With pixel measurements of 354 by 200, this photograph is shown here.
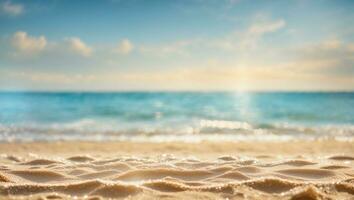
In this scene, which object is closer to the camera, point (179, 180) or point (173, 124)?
point (179, 180)

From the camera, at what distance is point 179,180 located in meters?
3.41

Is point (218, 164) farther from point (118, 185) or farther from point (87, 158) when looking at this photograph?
point (87, 158)

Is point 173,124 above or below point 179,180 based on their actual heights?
below

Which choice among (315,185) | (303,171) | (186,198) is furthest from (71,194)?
(303,171)

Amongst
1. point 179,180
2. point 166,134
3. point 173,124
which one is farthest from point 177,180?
point 173,124

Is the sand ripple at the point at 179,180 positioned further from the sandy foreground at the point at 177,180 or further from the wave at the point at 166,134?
the wave at the point at 166,134

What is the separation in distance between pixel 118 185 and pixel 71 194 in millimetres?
385

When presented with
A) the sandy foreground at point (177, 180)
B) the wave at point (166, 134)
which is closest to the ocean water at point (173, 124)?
the wave at point (166, 134)

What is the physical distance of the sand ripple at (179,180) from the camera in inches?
115

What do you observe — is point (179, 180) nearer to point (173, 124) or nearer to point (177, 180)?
point (177, 180)

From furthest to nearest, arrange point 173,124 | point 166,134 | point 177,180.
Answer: point 173,124 → point 166,134 → point 177,180

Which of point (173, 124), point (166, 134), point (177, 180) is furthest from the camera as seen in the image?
point (173, 124)

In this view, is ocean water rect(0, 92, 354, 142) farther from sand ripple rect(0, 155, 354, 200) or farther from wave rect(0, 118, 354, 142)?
sand ripple rect(0, 155, 354, 200)

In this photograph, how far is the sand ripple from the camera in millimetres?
2915
